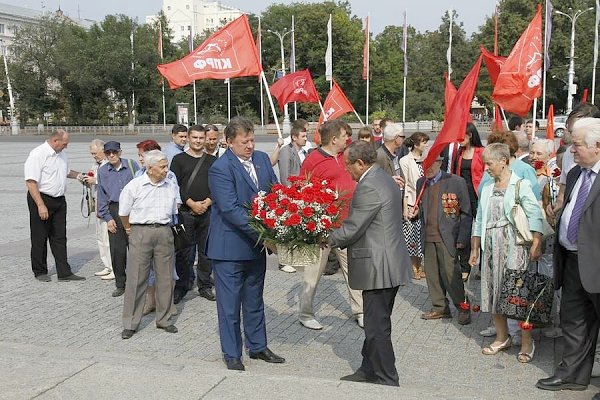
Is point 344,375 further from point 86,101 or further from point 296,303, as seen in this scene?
point 86,101

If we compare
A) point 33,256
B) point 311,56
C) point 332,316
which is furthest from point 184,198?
point 311,56

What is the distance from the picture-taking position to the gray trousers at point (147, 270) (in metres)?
6.64

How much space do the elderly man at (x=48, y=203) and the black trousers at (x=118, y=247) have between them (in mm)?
1099

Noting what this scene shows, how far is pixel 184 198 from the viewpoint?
299 inches

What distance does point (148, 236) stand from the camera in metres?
6.64

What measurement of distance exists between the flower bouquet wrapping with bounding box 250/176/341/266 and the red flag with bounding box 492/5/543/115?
5775 mm

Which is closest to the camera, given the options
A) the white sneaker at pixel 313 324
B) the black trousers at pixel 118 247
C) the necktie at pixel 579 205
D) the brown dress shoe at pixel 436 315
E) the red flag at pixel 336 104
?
the necktie at pixel 579 205

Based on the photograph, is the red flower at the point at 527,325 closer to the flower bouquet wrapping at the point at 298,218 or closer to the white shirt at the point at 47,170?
the flower bouquet wrapping at the point at 298,218

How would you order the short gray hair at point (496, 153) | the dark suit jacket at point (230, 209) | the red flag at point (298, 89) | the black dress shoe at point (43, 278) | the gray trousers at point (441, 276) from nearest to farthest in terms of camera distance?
the dark suit jacket at point (230, 209) < the short gray hair at point (496, 153) < the gray trousers at point (441, 276) < the black dress shoe at point (43, 278) < the red flag at point (298, 89)

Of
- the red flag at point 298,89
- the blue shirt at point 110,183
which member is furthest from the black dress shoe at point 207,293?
the red flag at point 298,89

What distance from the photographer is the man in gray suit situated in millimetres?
4879

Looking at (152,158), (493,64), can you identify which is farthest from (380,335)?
(493,64)

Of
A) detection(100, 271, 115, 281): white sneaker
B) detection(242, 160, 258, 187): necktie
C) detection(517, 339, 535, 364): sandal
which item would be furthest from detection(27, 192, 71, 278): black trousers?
detection(517, 339, 535, 364): sandal

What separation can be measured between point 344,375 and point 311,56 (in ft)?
225
